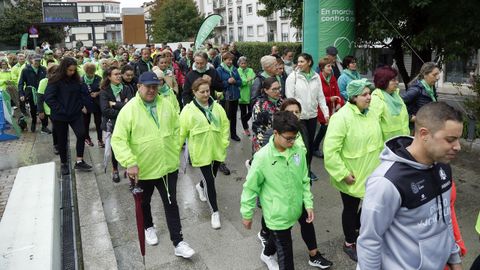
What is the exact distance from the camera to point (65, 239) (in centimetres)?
477

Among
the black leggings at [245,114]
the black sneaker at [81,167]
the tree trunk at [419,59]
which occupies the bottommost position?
the black sneaker at [81,167]

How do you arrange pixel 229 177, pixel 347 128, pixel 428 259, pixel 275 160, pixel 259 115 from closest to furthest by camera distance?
pixel 428 259 < pixel 275 160 < pixel 347 128 < pixel 259 115 < pixel 229 177

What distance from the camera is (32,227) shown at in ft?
13.8

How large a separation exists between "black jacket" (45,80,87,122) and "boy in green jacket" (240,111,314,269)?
439 centimetres

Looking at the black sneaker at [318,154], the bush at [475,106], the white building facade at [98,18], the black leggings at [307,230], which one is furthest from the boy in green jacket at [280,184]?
the white building facade at [98,18]

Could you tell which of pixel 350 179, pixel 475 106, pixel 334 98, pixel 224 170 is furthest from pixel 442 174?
pixel 475 106

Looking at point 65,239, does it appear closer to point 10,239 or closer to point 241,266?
point 10,239

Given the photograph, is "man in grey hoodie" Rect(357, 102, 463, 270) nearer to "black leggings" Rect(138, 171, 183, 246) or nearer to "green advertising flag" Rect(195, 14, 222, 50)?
"black leggings" Rect(138, 171, 183, 246)

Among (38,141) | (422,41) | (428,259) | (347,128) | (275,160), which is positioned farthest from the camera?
(38,141)

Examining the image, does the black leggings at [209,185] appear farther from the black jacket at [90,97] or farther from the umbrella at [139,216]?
the black jacket at [90,97]

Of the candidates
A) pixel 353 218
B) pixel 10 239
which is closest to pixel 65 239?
pixel 10 239

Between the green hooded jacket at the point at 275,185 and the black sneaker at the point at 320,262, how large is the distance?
0.65 metres

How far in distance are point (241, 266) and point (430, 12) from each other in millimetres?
6300

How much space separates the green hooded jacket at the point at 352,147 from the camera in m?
3.67
